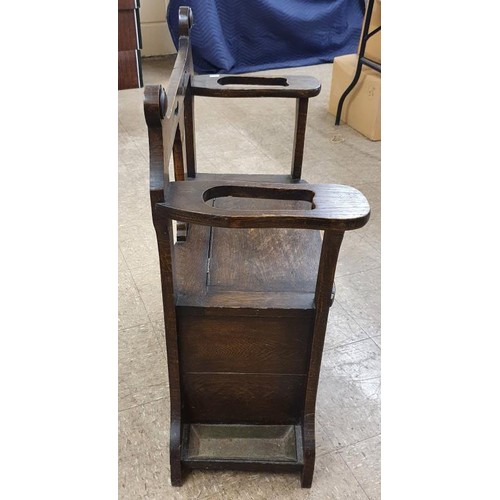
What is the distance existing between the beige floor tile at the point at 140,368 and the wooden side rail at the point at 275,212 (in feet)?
2.41

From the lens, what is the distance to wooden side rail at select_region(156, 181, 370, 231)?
90cm

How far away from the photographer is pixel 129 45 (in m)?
3.53

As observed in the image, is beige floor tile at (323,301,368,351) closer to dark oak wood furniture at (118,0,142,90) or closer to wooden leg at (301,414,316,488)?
wooden leg at (301,414,316,488)

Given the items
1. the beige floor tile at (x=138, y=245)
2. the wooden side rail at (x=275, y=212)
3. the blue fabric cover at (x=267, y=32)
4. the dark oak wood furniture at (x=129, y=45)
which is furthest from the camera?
the blue fabric cover at (x=267, y=32)

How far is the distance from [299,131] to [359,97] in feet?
5.62

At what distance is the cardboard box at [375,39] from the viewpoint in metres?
2.90

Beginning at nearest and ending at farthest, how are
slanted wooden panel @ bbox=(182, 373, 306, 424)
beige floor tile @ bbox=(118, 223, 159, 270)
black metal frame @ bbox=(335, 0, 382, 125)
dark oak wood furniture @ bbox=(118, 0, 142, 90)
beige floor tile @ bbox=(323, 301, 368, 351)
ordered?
slanted wooden panel @ bbox=(182, 373, 306, 424) < beige floor tile @ bbox=(323, 301, 368, 351) < beige floor tile @ bbox=(118, 223, 159, 270) < black metal frame @ bbox=(335, 0, 382, 125) < dark oak wood furniture @ bbox=(118, 0, 142, 90)

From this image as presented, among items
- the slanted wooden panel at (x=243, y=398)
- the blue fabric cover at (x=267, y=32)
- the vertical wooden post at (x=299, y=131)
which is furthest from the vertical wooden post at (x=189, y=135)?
the blue fabric cover at (x=267, y=32)

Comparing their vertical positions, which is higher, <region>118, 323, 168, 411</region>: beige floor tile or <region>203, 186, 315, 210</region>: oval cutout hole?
<region>203, 186, 315, 210</region>: oval cutout hole

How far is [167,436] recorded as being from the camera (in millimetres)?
1372

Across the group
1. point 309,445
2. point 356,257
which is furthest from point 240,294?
point 356,257

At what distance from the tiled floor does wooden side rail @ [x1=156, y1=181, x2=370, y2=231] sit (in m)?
0.70

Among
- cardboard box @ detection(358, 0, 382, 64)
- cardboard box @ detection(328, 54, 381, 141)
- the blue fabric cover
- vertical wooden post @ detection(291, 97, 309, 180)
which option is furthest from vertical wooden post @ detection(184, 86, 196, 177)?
the blue fabric cover

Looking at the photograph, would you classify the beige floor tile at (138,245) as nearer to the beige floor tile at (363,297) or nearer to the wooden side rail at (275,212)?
the beige floor tile at (363,297)
